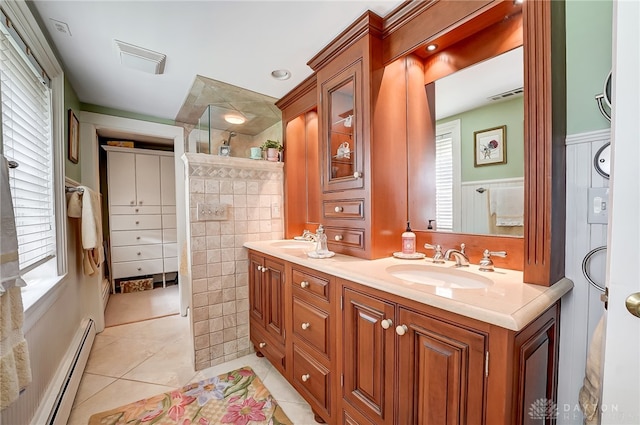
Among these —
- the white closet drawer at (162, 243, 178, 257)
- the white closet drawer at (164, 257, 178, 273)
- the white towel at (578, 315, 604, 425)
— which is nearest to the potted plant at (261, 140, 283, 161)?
the white towel at (578, 315, 604, 425)

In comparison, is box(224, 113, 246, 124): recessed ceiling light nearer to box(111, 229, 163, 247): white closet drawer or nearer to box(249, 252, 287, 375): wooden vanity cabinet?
box(249, 252, 287, 375): wooden vanity cabinet

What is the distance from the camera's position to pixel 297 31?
1.52 metres

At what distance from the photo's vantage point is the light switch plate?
933mm

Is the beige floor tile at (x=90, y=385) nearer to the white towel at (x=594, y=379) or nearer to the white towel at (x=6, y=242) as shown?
the white towel at (x=6, y=242)

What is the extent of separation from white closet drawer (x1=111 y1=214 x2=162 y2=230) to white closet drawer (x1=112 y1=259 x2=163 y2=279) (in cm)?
52

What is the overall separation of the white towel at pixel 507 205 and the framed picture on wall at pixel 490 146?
15 cm

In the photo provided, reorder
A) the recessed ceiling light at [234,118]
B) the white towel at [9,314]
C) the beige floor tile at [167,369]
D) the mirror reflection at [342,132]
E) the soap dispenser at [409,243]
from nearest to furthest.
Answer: the white towel at [9,314] → the soap dispenser at [409,243] → the mirror reflection at [342,132] → the beige floor tile at [167,369] → the recessed ceiling light at [234,118]

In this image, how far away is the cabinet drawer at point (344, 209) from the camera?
4.98ft

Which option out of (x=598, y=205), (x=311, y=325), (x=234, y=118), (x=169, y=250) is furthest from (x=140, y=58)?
(x=169, y=250)

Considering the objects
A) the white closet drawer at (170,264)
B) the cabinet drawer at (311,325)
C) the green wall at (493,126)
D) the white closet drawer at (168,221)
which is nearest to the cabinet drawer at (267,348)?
the cabinet drawer at (311,325)

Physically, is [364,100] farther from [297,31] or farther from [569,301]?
[569,301]

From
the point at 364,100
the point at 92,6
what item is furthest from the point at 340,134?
the point at 92,6

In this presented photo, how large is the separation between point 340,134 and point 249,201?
1.04 metres

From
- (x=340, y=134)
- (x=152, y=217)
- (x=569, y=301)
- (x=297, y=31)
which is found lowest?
(x=569, y=301)
